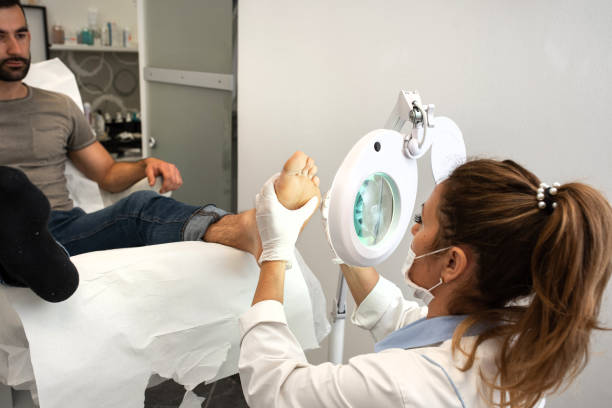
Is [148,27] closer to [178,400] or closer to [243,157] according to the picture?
[243,157]

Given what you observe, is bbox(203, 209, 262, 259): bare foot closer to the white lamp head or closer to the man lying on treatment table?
the man lying on treatment table

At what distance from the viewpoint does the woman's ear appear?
0.76 meters

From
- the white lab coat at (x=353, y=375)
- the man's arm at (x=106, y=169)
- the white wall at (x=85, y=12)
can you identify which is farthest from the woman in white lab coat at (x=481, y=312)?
the white wall at (x=85, y=12)

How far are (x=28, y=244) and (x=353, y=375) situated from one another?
64cm

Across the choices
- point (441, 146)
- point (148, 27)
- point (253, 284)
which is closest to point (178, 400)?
point (253, 284)

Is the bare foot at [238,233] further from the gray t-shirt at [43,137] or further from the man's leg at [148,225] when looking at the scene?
the gray t-shirt at [43,137]

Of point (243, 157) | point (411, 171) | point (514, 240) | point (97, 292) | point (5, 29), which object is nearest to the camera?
point (514, 240)

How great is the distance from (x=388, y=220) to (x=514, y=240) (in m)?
0.24

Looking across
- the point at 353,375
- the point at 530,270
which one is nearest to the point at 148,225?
the point at 353,375

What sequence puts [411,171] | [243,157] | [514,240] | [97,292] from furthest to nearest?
[243,157] → [97,292] → [411,171] → [514,240]

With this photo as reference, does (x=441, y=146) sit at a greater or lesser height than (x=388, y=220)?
greater

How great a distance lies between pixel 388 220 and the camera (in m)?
0.88

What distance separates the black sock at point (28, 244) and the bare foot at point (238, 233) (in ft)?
1.33

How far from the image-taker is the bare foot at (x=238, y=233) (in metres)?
1.18
